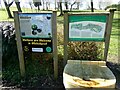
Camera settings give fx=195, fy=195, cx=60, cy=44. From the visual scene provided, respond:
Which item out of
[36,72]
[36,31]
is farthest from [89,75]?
[36,72]

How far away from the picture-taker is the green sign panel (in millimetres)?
3461

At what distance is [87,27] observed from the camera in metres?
3.51

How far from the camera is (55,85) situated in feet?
12.0

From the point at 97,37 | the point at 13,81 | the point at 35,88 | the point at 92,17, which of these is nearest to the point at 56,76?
the point at 35,88

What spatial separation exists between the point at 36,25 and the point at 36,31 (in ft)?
0.36

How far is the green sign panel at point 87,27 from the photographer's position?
3.46m

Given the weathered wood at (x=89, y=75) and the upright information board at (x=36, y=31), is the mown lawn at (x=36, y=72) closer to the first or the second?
the upright information board at (x=36, y=31)

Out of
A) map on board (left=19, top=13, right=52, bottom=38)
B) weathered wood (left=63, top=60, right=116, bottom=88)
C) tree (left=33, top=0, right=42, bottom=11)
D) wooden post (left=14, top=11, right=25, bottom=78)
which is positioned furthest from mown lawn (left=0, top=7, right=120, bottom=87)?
tree (left=33, top=0, right=42, bottom=11)

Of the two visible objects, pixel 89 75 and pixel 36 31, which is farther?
pixel 36 31

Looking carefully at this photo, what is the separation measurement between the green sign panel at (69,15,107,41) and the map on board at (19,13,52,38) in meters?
0.41

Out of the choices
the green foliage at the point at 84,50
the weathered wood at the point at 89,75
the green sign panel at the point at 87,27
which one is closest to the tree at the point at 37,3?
the green foliage at the point at 84,50

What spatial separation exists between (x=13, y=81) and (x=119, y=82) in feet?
6.68

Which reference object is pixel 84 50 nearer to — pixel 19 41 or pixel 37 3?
pixel 19 41

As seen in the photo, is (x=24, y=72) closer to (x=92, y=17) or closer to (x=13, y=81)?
(x=13, y=81)
